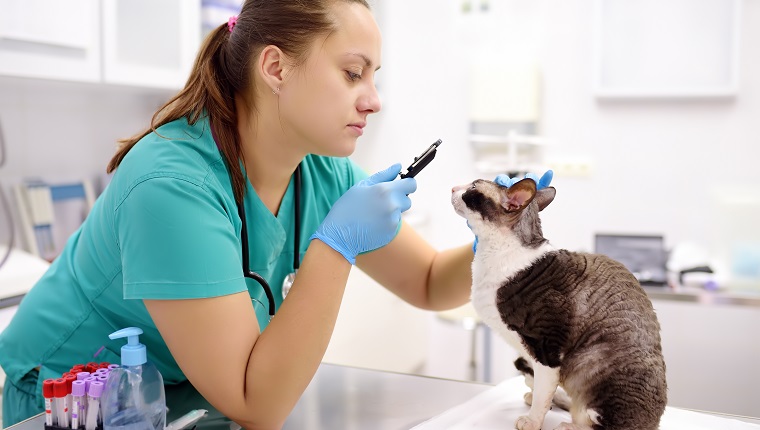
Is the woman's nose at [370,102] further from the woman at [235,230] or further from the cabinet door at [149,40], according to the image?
the cabinet door at [149,40]

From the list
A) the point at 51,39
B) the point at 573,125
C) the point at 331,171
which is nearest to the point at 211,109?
the point at 331,171

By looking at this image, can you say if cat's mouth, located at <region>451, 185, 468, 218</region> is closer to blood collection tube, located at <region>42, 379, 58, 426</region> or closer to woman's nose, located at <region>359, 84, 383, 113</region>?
woman's nose, located at <region>359, 84, 383, 113</region>

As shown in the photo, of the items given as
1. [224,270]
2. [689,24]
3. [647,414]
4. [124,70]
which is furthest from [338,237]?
[689,24]

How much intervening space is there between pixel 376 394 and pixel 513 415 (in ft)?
0.75

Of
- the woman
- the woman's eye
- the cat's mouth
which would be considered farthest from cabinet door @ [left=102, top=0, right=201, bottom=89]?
the cat's mouth

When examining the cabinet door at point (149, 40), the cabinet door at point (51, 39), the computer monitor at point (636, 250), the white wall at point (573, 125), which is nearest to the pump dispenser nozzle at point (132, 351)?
the cabinet door at point (51, 39)

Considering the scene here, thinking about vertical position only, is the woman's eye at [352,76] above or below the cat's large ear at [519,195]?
above

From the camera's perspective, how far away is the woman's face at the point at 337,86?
1.05 m

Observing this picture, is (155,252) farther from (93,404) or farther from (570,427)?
(570,427)

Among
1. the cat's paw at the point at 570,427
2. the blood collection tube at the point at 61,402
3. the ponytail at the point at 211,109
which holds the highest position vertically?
the ponytail at the point at 211,109

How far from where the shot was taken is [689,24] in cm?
278

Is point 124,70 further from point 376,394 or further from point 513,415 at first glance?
point 513,415

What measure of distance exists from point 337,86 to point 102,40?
1.11 meters

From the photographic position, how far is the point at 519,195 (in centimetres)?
90
